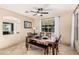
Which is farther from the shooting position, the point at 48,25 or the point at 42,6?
the point at 48,25

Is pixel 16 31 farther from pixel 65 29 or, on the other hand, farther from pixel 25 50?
pixel 65 29

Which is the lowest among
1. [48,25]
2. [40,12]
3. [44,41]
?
[44,41]

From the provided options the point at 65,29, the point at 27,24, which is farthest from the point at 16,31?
the point at 65,29

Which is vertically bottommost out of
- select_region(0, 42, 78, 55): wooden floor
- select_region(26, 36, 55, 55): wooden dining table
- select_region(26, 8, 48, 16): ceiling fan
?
select_region(0, 42, 78, 55): wooden floor

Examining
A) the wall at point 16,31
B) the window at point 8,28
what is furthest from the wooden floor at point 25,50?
the window at point 8,28

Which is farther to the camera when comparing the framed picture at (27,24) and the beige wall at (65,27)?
the framed picture at (27,24)

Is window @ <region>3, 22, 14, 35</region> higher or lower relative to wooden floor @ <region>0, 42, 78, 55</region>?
higher

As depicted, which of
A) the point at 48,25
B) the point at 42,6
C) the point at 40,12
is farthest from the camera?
the point at 48,25

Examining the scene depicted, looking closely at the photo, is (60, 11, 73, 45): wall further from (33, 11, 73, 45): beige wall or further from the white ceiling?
the white ceiling

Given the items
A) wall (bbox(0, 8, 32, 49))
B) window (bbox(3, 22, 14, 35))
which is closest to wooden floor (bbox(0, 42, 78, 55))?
wall (bbox(0, 8, 32, 49))

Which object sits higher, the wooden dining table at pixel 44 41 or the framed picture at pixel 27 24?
the framed picture at pixel 27 24

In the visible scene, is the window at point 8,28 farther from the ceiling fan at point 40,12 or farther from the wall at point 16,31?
the ceiling fan at point 40,12

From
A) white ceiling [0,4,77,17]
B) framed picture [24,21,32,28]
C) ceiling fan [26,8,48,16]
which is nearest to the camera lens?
white ceiling [0,4,77,17]
